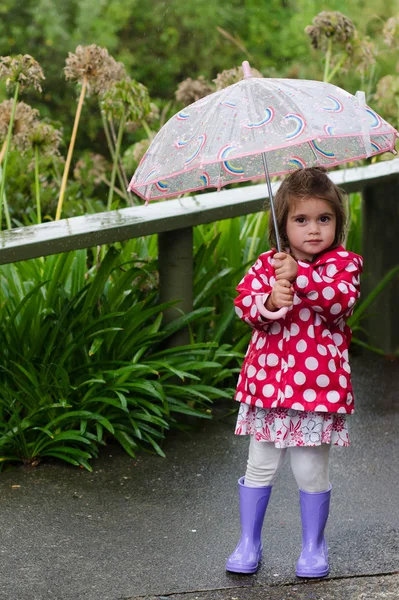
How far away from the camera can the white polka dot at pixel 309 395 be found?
3283mm

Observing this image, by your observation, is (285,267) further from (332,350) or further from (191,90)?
(191,90)

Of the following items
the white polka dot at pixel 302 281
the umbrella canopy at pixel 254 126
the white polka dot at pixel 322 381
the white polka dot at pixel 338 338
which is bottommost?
the white polka dot at pixel 322 381

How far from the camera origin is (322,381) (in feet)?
10.8

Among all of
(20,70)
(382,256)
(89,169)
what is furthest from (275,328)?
(89,169)

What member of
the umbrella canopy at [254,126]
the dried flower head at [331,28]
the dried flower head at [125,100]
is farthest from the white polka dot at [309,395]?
the dried flower head at [331,28]

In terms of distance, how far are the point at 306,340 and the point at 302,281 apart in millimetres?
225

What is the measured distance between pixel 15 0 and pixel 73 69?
10.2 metres

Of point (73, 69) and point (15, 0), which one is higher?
point (15, 0)

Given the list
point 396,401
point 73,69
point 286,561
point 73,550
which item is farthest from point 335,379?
point 73,69

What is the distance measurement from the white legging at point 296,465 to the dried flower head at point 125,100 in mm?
2377

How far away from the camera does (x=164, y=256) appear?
16.4 feet

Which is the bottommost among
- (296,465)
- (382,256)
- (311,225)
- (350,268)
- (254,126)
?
(296,465)

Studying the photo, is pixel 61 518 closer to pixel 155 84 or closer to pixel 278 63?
pixel 155 84

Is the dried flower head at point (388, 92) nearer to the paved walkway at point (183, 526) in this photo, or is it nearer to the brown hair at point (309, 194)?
the paved walkway at point (183, 526)
